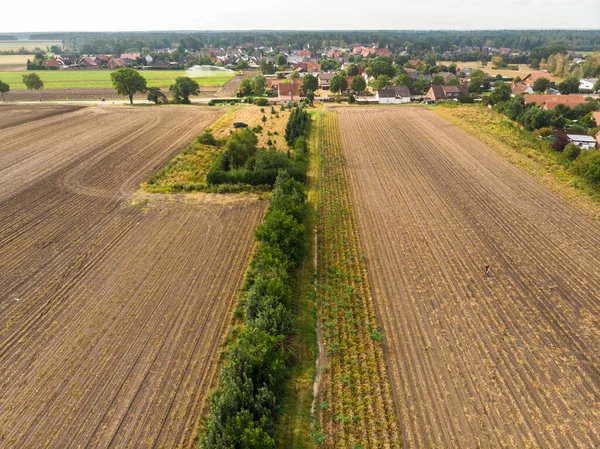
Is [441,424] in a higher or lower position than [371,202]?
lower

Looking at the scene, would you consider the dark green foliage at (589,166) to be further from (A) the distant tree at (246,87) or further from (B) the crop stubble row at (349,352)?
(A) the distant tree at (246,87)

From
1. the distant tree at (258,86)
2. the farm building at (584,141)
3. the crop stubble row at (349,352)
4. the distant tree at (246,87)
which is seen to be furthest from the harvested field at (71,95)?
the farm building at (584,141)

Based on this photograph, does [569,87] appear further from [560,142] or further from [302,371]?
[302,371]

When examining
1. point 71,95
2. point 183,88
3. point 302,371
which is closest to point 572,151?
point 302,371

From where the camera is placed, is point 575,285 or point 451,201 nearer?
point 575,285

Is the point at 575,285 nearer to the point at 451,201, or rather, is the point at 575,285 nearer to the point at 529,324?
the point at 529,324

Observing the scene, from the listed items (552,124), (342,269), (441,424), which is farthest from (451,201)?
(552,124)
